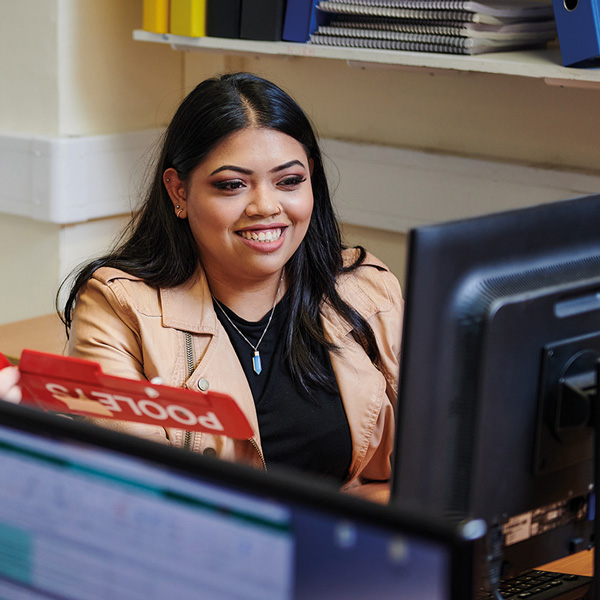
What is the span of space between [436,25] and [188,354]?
0.82 metres

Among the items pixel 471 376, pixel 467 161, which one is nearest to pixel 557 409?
pixel 471 376

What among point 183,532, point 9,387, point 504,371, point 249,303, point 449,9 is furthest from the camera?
point 449,9

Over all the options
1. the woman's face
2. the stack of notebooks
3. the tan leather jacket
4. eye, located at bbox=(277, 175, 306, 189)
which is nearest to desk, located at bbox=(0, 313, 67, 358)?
the tan leather jacket

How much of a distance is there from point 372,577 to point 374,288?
121 cm

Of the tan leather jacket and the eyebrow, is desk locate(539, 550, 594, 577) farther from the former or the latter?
the eyebrow

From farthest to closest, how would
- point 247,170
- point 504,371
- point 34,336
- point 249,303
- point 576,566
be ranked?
point 34,336 → point 249,303 → point 247,170 → point 576,566 → point 504,371

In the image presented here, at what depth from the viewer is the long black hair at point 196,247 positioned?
159 centimetres

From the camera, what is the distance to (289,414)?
1601 millimetres

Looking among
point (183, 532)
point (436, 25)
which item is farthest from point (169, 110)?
point (183, 532)

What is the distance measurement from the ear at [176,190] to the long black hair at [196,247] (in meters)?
0.01

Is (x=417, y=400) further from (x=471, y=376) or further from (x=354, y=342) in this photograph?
(x=354, y=342)

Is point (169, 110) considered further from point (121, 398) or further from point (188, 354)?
point (121, 398)

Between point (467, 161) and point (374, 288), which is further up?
point (467, 161)

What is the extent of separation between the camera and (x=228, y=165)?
1561 millimetres
